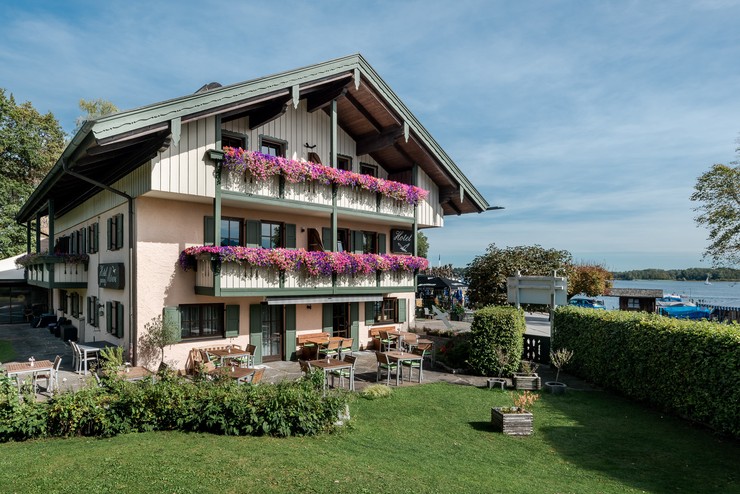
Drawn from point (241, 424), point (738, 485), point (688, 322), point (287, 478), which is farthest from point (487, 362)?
point (287, 478)

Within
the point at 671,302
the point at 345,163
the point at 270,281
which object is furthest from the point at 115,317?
the point at 671,302

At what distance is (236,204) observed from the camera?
15961mm

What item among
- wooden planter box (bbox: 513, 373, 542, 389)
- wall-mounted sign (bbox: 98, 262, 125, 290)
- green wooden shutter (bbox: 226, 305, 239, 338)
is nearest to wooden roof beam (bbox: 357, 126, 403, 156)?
green wooden shutter (bbox: 226, 305, 239, 338)

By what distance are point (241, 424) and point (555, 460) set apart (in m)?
5.78

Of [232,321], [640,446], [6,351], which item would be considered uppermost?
[232,321]

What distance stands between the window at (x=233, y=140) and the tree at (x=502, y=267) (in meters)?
17.0

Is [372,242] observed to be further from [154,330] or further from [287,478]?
[287,478]

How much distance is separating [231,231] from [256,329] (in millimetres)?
3687

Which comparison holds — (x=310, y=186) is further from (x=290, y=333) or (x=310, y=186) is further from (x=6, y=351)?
(x=6, y=351)

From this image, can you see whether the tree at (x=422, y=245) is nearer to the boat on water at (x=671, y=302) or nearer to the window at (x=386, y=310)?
the boat on water at (x=671, y=302)

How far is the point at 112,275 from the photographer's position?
15555mm

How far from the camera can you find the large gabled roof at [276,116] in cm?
1277

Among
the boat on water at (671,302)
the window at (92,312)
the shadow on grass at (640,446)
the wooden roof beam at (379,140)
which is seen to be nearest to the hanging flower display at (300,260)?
the wooden roof beam at (379,140)

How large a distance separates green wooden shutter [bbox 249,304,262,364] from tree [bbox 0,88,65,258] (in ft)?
96.0
